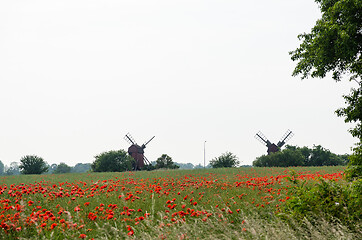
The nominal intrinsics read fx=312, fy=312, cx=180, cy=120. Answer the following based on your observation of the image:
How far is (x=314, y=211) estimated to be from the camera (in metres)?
7.20

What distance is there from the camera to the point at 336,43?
12.1 meters

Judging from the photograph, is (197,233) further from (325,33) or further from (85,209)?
(325,33)

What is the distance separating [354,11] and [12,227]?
13465mm

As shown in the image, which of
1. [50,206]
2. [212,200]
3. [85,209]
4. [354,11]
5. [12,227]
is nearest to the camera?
[12,227]

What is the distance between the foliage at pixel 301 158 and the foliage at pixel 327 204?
4459 centimetres

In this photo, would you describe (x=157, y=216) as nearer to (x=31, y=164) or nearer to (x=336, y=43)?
(x=336, y=43)

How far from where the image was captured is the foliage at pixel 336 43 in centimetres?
1195

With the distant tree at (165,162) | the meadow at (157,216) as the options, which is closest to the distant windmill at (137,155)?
the distant tree at (165,162)

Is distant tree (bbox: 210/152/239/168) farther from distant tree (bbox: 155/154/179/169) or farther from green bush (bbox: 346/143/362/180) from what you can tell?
green bush (bbox: 346/143/362/180)

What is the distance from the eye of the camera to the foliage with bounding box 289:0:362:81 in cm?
1195

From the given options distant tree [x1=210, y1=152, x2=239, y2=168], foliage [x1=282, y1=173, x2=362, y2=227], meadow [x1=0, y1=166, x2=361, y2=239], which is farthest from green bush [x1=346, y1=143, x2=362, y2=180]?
distant tree [x1=210, y1=152, x2=239, y2=168]

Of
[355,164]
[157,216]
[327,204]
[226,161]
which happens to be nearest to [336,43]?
[355,164]

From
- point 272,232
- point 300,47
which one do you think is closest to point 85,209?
point 272,232

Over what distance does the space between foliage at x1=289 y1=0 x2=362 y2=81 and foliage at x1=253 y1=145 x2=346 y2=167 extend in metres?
38.7
